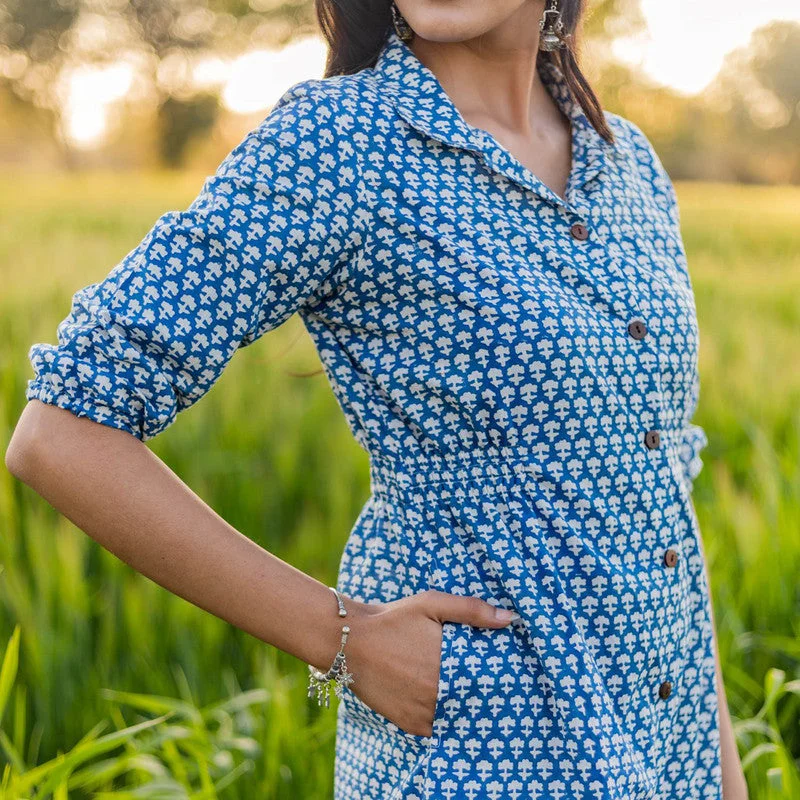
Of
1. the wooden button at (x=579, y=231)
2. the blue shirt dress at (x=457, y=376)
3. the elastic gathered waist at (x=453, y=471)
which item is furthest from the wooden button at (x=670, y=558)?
the wooden button at (x=579, y=231)

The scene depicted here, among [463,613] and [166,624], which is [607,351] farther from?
[166,624]

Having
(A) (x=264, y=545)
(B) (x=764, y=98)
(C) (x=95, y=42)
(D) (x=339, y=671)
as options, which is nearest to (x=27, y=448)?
(D) (x=339, y=671)

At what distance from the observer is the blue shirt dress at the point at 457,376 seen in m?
0.73

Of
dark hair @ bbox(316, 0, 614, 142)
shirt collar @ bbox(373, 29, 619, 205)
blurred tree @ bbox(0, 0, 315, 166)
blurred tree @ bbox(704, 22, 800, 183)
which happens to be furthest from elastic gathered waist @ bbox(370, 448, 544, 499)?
blurred tree @ bbox(0, 0, 315, 166)

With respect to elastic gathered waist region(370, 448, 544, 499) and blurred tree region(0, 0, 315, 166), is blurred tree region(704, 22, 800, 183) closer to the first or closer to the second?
blurred tree region(0, 0, 315, 166)

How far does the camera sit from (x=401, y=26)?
0.95 m

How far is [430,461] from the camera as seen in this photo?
826 millimetres

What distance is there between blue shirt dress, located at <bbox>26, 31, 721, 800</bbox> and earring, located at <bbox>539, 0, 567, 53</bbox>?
20 centimetres

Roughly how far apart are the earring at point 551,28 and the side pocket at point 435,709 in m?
0.58

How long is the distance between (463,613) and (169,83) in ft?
55.1

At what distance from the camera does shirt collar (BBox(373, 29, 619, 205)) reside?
0.82m

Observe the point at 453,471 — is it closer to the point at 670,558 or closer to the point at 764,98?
the point at 670,558

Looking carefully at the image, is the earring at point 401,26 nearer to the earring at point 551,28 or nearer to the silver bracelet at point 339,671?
the earring at point 551,28

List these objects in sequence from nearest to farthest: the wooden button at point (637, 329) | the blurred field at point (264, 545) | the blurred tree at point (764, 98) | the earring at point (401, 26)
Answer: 1. the wooden button at point (637, 329)
2. the earring at point (401, 26)
3. the blurred field at point (264, 545)
4. the blurred tree at point (764, 98)
